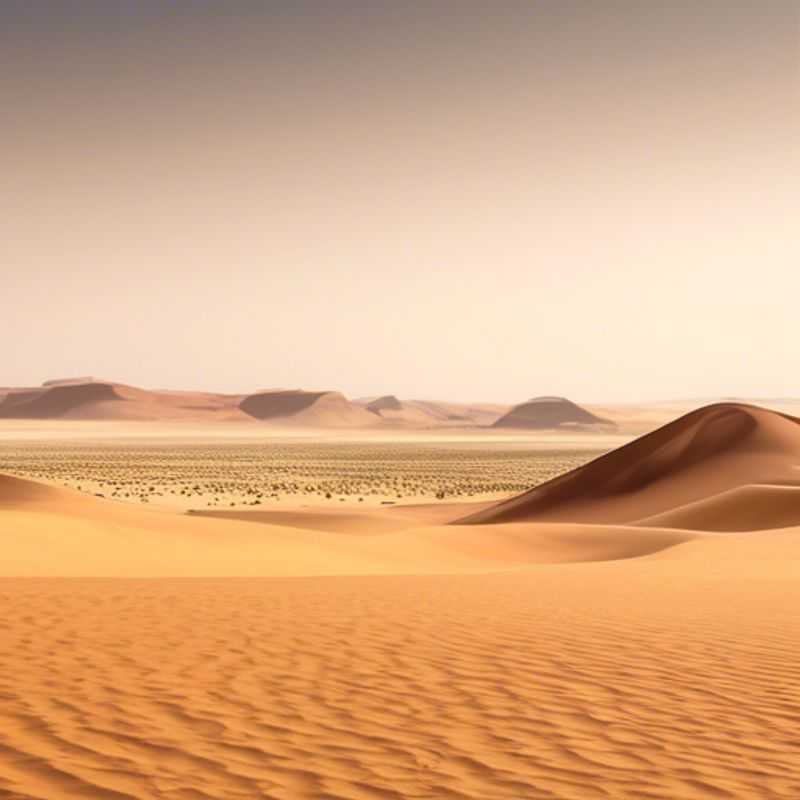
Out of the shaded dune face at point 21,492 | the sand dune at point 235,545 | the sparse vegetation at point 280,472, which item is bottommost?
the sparse vegetation at point 280,472

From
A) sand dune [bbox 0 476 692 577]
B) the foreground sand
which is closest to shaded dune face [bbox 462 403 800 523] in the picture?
sand dune [bbox 0 476 692 577]

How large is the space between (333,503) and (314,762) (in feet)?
141

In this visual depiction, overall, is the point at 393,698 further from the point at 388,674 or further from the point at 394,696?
the point at 388,674

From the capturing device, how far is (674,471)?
132ft

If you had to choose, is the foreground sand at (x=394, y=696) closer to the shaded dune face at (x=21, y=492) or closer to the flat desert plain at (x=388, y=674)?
the flat desert plain at (x=388, y=674)

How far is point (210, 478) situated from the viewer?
66.8m

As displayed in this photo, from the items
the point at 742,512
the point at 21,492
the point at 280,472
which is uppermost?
the point at 21,492

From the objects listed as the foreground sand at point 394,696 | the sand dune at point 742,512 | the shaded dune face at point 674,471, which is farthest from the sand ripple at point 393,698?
the shaded dune face at point 674,471

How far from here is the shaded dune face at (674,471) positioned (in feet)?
121

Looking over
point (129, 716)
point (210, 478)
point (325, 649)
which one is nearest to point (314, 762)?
point (129, 716)

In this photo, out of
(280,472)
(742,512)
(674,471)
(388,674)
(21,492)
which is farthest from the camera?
(280,472)

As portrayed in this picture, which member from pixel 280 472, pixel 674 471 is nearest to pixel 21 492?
pixel 674 471

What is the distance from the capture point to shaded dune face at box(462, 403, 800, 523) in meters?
36.8

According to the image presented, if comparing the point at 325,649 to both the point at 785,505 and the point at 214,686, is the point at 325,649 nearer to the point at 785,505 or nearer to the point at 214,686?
the point at 214,686
